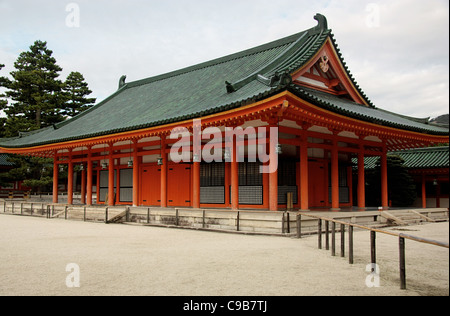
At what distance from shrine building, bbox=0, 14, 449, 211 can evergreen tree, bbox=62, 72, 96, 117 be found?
21.7m

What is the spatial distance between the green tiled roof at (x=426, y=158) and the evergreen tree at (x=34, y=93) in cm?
2812

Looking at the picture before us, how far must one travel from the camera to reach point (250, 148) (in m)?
15.3

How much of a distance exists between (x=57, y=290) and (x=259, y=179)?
1034 cm

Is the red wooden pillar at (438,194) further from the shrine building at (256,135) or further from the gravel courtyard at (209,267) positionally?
the gravel courtyard at (209,267)

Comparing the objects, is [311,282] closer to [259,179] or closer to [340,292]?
[340,292]

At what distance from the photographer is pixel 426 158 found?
79.5ft

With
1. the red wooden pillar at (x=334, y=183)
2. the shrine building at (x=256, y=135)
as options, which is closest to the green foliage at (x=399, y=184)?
the shrine building at (x=256, y=135)

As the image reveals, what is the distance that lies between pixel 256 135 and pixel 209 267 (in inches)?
294

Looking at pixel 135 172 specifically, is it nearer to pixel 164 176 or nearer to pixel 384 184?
pixel 164 176

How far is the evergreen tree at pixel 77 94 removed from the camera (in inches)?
1676

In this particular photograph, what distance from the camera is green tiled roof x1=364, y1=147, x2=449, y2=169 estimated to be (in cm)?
2284

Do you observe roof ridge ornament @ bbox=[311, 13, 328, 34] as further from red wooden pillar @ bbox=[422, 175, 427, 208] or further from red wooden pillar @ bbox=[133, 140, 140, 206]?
red wooden pillar @ bbox=[422, 175, 427, 208]

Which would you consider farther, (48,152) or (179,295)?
(48,152)
